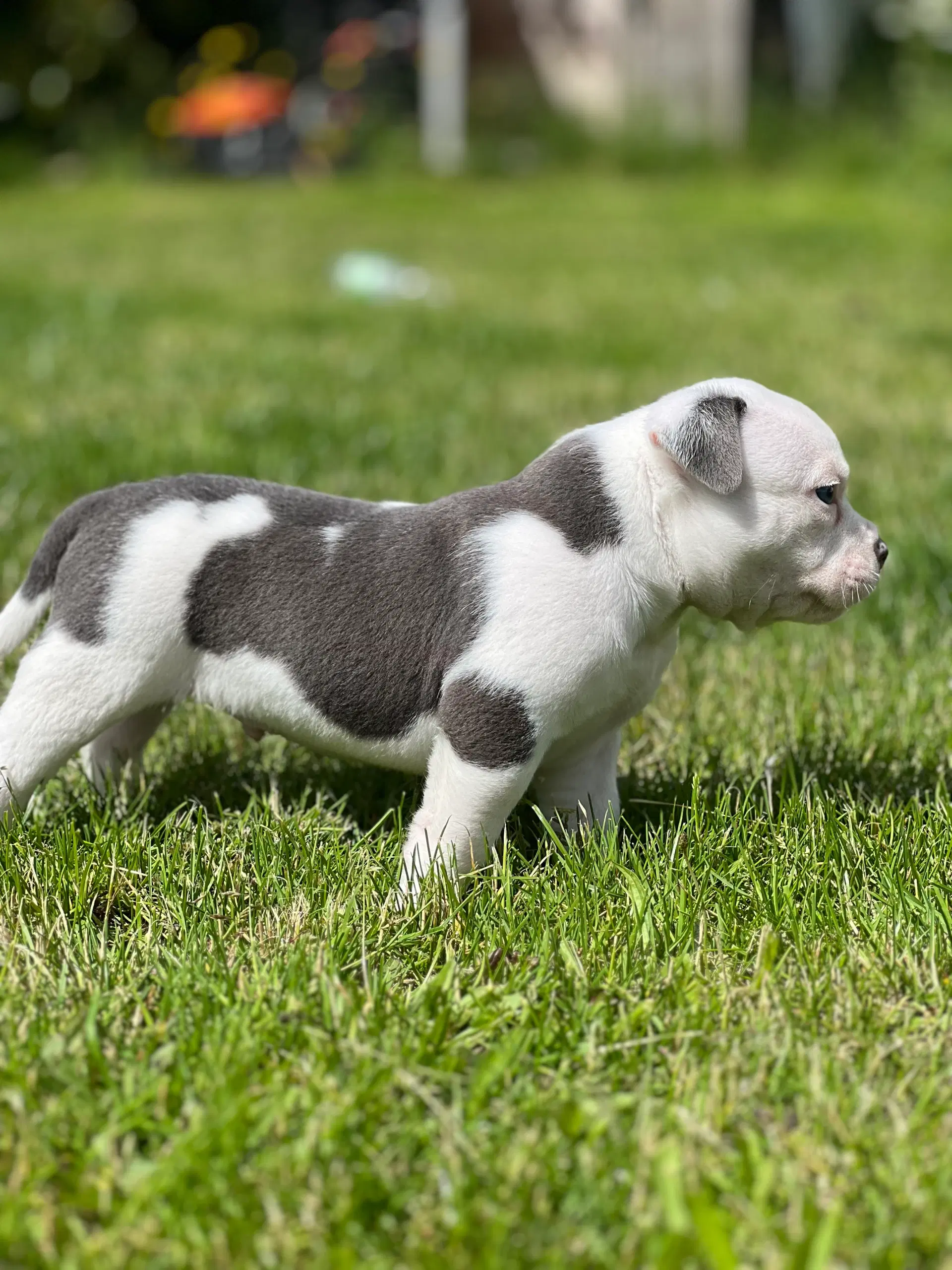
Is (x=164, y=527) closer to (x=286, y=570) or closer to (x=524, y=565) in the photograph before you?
(x=286, y=570)

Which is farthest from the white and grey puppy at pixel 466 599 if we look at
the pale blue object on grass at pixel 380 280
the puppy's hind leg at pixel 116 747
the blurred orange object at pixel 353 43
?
the blurred orange object at pixel 353 43

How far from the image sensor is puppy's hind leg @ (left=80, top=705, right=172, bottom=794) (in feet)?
9.26

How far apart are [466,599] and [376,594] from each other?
0.18 m

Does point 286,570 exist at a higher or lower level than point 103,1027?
higher

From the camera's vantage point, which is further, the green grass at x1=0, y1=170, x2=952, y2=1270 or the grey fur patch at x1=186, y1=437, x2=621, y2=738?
the grey fur patch at x1=186, y1=437, x2=621, y2=738

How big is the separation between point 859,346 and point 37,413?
4.35 meters

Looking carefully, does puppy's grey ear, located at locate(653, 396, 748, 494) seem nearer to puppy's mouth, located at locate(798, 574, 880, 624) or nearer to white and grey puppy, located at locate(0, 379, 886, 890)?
white and grey puppy, located at locate(0, 379, 886, 890)

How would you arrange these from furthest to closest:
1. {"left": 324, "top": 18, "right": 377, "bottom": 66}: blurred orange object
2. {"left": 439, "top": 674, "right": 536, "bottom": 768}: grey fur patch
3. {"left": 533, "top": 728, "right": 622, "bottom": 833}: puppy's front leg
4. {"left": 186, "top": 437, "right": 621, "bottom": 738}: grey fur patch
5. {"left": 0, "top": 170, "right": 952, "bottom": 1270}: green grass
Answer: {"left": 324, "top": 18, "right": 377, "bottom": 66}: blurred orange object < {"left": 533, "top": 728, "right": 622, "bottom": 833}: puppy's front leg < {"left": 186, "top": 437, "right": 621, "bottom": 738}: grey fur patch < {"left": 439, "top": 674, "right": 536, "bottom": 768}: grey fur patch < {"left": 0, "top": 170, "right": 952, "bottom": 1270}: green grass

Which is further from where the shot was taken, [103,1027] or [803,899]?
[803,899]

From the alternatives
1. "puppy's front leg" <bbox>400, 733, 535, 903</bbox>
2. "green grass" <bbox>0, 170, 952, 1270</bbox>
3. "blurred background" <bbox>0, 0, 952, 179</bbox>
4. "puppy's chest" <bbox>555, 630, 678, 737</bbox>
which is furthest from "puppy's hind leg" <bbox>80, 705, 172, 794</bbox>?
"blurred background" <bbox>0, 0, 952, 179</bbox>

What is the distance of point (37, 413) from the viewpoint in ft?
18.1

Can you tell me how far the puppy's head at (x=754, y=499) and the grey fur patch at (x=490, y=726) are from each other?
0.40m

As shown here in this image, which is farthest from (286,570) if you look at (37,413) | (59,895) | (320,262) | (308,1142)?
(320,262)

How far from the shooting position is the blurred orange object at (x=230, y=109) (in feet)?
52.1
